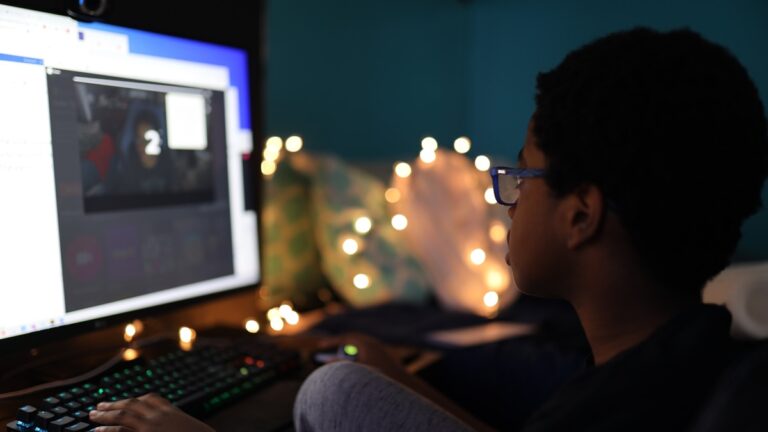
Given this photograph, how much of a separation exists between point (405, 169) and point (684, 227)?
43.5 inches

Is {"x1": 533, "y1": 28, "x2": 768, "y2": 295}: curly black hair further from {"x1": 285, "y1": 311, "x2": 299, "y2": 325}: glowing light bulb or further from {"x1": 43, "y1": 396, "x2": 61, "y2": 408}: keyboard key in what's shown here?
{"x1": 285, "y1": 311, "x2": 299, "y2": 325}: glowing light bulb

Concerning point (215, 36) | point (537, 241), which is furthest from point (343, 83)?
point (537, 241)

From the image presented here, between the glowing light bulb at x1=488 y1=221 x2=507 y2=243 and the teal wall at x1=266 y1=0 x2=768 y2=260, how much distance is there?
47 cm

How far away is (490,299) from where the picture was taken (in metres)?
1.46

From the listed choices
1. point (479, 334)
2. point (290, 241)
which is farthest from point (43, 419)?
point (290, 241)

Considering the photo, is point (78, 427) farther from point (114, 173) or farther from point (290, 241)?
point (290, 241)

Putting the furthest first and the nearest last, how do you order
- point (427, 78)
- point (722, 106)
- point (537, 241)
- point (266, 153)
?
1. point (427, 78)
2. point (266, 153)
3. point (537, 241)
4. point (722, 106)

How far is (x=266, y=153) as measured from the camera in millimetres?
1510

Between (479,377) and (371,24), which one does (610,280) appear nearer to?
(479,377)

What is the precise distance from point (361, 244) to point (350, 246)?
30mm

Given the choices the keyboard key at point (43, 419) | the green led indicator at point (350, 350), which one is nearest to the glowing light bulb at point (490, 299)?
the green led indicator at point (350, 350)

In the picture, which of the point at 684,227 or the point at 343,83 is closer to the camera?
the point at 684,227

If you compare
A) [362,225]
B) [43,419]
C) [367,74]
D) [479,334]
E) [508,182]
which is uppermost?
[367,74]

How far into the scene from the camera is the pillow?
58.0 inches
